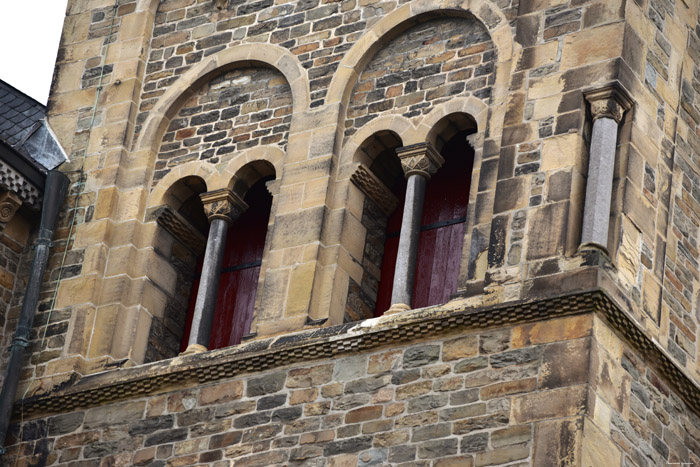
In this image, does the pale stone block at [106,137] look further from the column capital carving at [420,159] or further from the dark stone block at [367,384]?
the dark stone block at [367,384]


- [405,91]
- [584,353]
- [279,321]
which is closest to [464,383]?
[584,353]

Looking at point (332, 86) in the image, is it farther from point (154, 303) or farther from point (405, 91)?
point (154, 303)

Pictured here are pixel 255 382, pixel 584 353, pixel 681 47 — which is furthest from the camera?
pixel 681 47

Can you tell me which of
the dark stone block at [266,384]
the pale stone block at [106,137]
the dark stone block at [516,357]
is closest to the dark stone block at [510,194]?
the dark stone block at [516,357]

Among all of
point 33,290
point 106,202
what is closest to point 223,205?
point 106,202

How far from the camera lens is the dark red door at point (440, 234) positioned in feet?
64.2

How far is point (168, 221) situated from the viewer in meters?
21.2

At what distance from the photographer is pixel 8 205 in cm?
2125

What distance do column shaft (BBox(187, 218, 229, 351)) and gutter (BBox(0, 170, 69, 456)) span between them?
169 centimetres

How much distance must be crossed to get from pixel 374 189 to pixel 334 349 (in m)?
2.22

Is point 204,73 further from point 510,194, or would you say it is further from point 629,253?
point 629,253

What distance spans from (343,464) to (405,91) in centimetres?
418

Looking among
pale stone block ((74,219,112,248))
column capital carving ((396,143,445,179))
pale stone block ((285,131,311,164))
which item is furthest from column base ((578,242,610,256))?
pale stone block ((74,219,112,248))

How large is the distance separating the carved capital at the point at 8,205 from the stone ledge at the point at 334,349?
2154 mm
